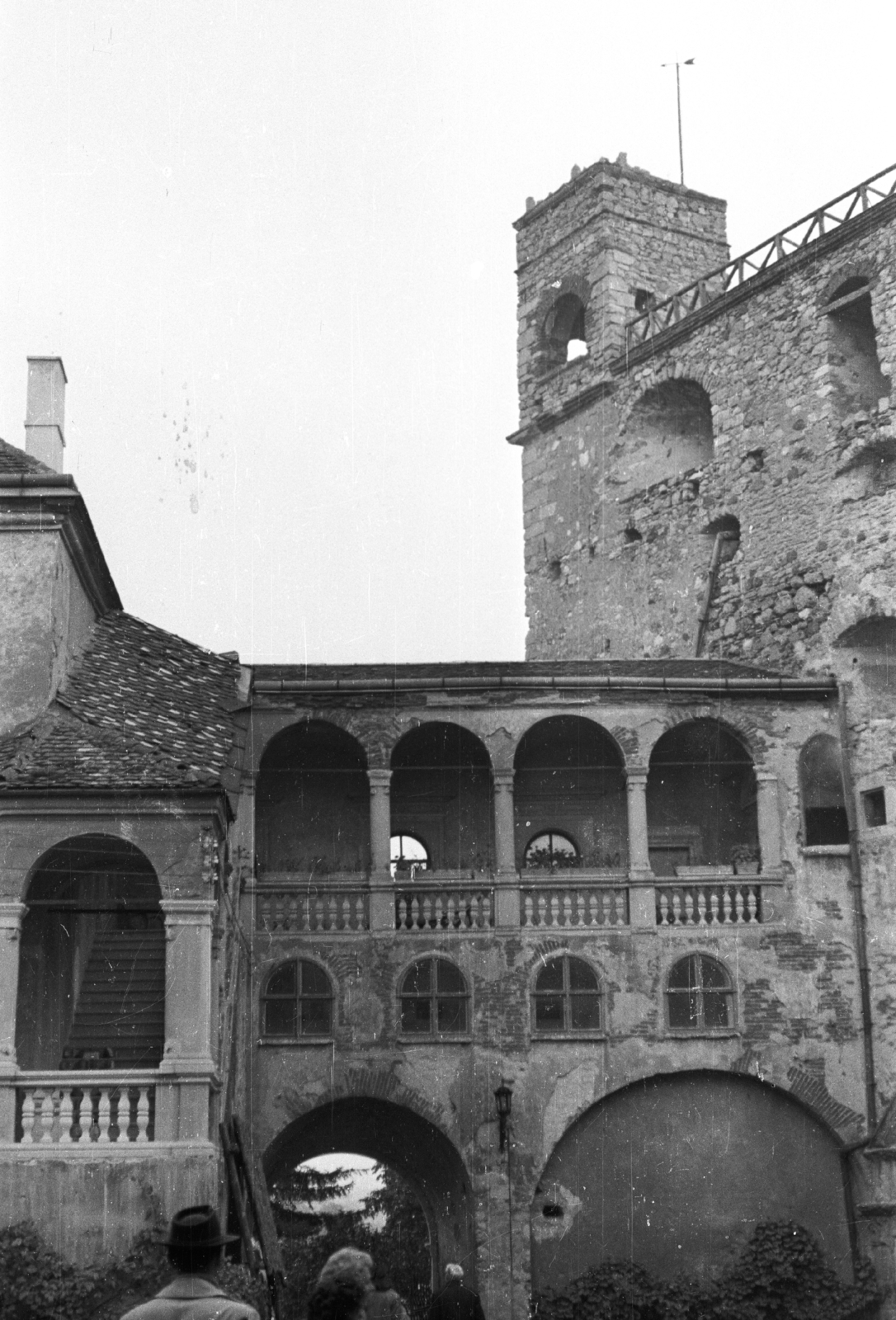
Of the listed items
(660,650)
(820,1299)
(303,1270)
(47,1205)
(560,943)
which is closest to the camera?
(47,1205)

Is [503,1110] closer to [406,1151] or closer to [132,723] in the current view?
[406,1151]

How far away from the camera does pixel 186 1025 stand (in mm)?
18562

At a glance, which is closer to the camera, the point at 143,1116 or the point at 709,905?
the point at 143,1116

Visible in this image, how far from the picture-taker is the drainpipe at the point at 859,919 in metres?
25.7

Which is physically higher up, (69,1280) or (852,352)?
(852,352)

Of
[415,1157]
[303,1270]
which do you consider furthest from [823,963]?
[303,1270]

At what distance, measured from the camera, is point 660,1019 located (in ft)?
84.6

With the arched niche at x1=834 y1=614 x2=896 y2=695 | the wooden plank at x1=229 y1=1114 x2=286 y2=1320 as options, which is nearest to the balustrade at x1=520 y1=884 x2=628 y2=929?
the arched niche at x1=834 y1=614 x2=896 y2=695

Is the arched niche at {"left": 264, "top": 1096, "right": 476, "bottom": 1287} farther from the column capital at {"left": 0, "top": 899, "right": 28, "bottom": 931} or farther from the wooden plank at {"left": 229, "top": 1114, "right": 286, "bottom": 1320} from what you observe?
the column capital at {"left": 0, "top": 899, "right": 28, "bottom": 931}

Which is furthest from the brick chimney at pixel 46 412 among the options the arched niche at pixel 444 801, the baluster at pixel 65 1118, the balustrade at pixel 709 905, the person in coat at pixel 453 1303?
the person in coat at pixel 453 1303

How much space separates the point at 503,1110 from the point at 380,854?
12.8ft

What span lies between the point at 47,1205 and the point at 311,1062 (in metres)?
7.43

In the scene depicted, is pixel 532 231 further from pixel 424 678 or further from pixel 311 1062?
pixel 311 1062

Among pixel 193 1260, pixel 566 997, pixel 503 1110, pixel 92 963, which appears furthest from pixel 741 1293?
pixel 193 1260
